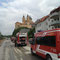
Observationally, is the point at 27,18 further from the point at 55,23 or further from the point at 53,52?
the point at 53,52

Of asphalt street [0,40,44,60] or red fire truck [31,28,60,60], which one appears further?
asphalt street [0,40,44,60]

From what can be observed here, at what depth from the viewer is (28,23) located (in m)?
139

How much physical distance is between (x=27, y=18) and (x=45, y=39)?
133216mm

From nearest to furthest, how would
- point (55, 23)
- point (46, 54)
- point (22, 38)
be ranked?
point (46, 54)
point (22, 38)
point (55, 23)

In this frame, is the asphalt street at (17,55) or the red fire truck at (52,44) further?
the asphalt street at (17,55)

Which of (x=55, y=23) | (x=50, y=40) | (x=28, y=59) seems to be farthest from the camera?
(x=55, y=23)

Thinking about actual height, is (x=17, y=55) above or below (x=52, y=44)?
below

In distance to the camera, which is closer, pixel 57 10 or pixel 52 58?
pixel 52 58

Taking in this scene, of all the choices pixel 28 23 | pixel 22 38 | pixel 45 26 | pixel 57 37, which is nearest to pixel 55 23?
pixel 45 26

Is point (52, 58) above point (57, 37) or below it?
below

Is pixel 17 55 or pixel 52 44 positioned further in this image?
pixel 17 55

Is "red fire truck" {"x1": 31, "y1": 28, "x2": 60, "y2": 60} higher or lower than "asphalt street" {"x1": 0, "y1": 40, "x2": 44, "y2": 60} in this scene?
higher

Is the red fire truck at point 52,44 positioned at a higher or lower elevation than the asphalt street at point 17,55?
higher

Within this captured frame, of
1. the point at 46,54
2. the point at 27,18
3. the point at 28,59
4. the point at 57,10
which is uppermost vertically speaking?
the point at 27,18
